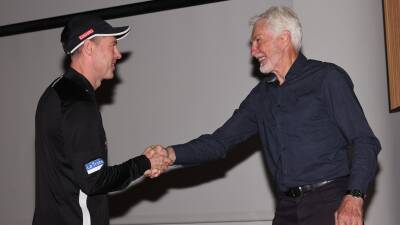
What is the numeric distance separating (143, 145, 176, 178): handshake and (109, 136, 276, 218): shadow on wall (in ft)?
4.08

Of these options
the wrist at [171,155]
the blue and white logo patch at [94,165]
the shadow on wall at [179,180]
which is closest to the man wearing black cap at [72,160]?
the blue and white logo patch at [94,165]

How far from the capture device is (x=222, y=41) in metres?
4.45

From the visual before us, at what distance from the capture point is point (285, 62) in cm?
293

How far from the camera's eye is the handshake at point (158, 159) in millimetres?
3042

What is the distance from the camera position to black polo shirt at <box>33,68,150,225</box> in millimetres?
2352

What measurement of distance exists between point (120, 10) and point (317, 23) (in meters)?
1.56

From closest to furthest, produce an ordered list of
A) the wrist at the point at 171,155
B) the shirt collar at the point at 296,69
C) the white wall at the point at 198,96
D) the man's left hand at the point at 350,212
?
the man's left hand at the point at 350,212
the shirt collar at the point at 296,69
the wrist at the point at 171,155
the white wall at the point at 198,96

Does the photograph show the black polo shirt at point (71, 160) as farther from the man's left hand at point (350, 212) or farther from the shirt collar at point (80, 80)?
the man's left hand at point (350, 212)

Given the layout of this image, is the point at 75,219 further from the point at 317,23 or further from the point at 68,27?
the point at 317,23

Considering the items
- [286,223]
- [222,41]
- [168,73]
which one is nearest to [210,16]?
[222,41]

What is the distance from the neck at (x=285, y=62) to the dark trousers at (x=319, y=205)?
23.0 inches

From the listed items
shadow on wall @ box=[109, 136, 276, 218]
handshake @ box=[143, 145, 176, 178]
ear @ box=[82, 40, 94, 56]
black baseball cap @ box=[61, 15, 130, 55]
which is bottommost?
shadow on wall @ box=[109, 136, 276, 218]

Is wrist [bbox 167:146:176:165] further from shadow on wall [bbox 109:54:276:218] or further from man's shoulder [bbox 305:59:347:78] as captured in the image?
shadow on wall [bbox 109:54:276:218]

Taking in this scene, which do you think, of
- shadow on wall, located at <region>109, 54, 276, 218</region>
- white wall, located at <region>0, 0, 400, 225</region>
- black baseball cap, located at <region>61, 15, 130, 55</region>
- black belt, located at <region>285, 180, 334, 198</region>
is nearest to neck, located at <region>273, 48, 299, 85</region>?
black belt, located at <region>285, 180, 334, 198</region>
